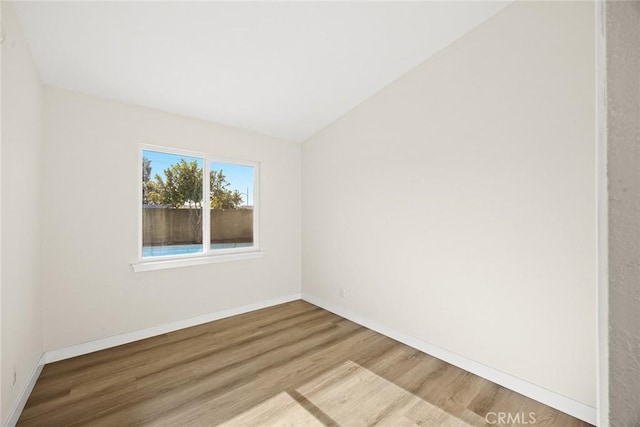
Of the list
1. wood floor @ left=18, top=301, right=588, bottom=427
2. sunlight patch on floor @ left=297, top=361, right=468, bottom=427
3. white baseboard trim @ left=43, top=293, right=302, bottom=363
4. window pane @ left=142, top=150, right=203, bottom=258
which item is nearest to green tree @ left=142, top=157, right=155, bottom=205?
window pane @ left=142, top=150, right=203, bottom=258

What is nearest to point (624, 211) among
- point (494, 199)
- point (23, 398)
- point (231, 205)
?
point (494, 199)

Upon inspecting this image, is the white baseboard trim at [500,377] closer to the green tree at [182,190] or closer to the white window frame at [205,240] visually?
the white window frame at [205,240]

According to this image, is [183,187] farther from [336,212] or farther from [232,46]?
[336,212]

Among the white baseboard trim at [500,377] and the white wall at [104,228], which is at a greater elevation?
the white wall at [104,228]

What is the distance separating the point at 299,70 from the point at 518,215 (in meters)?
2.26

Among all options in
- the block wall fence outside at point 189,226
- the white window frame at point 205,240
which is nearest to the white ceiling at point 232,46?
the white window frame at point 205,240

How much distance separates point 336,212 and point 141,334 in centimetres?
257

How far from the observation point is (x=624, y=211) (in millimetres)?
448

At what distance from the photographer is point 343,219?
3523 mm

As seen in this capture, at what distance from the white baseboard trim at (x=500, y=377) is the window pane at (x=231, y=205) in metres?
1.93

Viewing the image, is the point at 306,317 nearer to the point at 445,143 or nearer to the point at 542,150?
the point at 445,143

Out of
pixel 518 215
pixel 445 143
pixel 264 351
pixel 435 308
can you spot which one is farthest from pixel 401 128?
pixel 264 351

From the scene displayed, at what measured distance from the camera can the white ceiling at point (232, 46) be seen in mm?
1877

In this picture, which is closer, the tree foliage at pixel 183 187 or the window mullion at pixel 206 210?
the tree foliage at pixel 183 187
